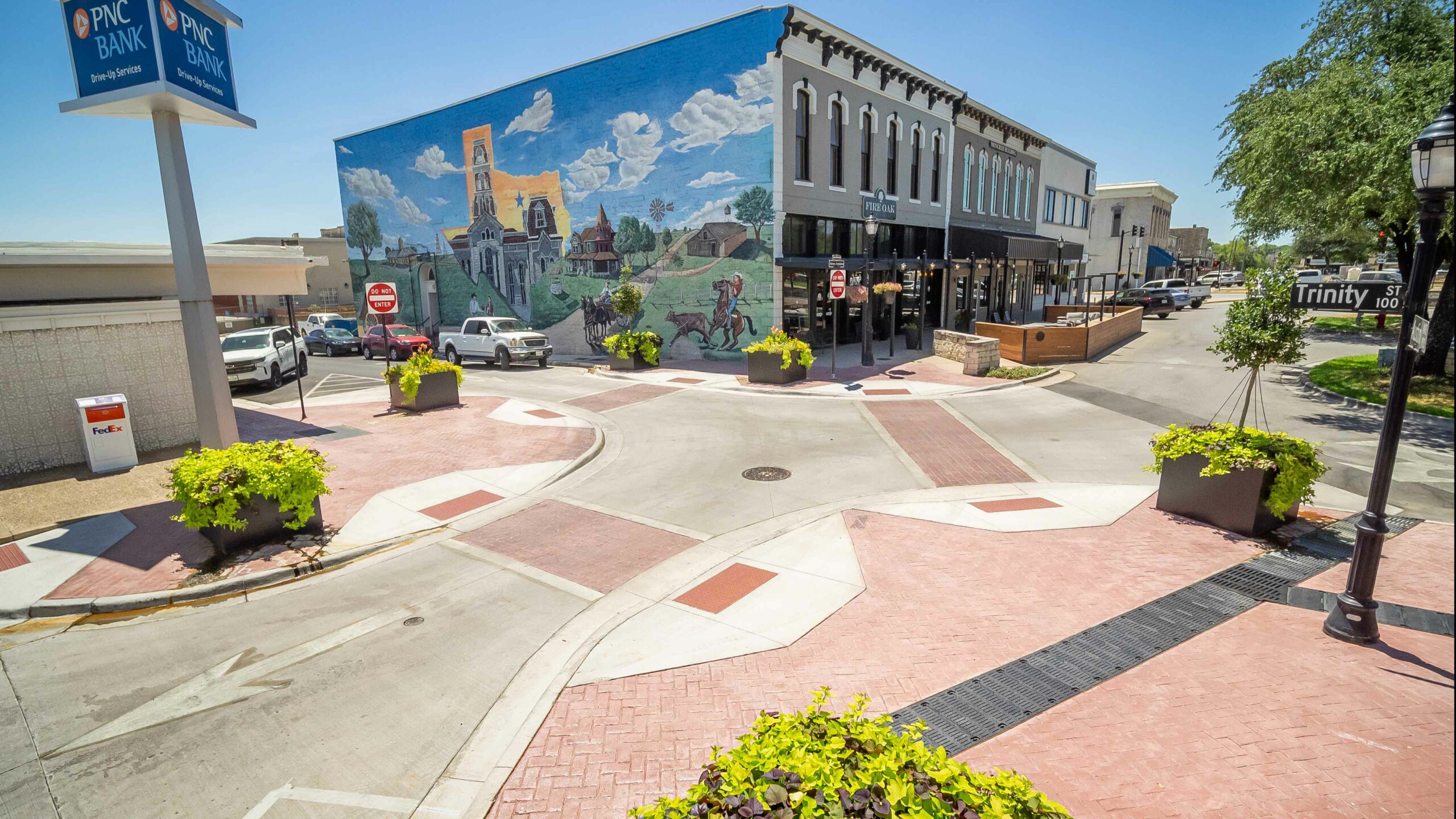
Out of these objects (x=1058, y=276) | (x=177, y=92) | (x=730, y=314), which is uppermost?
(x=177, y=92)

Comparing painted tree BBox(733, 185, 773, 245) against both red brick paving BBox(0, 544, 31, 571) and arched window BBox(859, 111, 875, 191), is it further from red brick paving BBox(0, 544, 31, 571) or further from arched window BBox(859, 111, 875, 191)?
red brick paving BBox(0, 544, 31, 571)

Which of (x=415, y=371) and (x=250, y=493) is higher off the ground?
(x=415, y=371)

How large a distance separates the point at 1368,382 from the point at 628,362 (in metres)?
21.2

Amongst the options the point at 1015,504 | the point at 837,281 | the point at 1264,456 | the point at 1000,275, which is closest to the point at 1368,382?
the point at 1264,456

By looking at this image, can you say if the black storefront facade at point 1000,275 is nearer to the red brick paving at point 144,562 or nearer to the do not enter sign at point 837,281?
the do not enter sign at point 837,281

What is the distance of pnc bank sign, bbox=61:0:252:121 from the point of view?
988 cm

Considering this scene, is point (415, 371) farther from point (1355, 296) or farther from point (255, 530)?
point (1355, 296)

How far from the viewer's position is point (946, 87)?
3089cm

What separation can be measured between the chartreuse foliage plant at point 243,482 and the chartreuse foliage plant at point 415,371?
760 cm

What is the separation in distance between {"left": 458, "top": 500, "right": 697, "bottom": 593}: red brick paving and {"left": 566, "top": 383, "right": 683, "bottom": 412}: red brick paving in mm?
7960

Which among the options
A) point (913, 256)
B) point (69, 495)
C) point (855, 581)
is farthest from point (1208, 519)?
point (913, 256)

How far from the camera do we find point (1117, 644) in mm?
6008

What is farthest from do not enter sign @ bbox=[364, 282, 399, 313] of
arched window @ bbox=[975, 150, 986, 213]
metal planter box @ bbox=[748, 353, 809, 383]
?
arched window @ bbox=[975, 150, 986, 213]

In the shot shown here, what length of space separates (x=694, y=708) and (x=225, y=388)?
1070 cm
